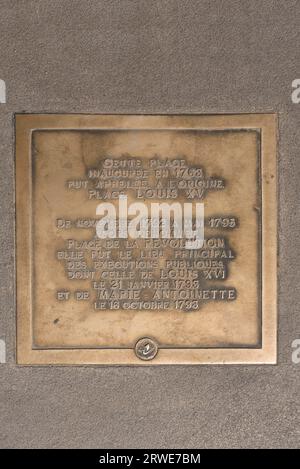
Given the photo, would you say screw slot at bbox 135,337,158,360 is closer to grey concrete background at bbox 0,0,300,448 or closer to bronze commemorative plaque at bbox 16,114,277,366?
bronze commemorative plaque at bbox 16,114,277,366

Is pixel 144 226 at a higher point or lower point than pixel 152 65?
lower

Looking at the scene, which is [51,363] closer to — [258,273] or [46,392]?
[46,392]

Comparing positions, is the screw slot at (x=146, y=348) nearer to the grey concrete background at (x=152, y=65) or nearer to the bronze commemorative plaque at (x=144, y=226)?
the bronze commemorative plaque at (x=144, y=226)

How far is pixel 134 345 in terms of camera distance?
2.65 m

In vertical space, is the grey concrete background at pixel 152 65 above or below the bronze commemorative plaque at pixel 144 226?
above

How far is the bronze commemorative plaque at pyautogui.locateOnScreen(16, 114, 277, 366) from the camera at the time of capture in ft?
8.56

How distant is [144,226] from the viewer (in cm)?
262

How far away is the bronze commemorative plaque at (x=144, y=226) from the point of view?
2.61m

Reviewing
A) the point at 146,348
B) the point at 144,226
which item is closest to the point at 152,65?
the point at 144,226

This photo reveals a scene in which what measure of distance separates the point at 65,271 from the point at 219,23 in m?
1.42

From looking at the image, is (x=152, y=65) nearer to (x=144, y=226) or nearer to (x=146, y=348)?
(x=144, y=226)

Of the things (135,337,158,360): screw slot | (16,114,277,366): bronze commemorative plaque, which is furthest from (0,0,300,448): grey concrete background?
(135,337,158,360): screw slot

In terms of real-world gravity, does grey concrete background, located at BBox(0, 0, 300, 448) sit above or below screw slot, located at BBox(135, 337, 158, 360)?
above

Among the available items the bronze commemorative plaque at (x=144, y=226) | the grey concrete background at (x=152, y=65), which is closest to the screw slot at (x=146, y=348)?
the bronze commemorative plaque at (x=144, y=226)
